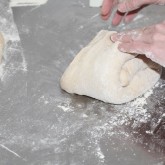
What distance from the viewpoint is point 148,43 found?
1478mm

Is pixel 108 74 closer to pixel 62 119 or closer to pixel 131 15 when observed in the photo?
pixel 62 119

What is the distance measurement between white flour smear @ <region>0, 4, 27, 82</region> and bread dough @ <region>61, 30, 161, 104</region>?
0.78 ft

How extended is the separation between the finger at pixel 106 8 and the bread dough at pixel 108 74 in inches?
10.3

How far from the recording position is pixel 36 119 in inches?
61.3

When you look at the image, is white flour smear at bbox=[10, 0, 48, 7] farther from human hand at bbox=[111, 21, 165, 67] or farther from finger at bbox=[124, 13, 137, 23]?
human hand at bbox=[111, 21, 165, 67]

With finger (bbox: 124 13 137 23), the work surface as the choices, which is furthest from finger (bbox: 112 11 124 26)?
the work surface

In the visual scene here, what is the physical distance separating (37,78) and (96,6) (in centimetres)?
57

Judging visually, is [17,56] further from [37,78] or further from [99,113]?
[99,113]

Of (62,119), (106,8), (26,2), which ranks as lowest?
(62,119)

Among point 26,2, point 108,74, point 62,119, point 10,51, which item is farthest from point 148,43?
point 26,2

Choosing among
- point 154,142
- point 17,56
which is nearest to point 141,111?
point 154,142

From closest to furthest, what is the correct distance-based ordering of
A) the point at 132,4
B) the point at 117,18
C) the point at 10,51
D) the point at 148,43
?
the point at 148,43 < the point at 132,4 < the point at 10,51 < the point at 117,18

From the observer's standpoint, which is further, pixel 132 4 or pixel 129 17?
pixel 129 17

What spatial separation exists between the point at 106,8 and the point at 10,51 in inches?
19.5
